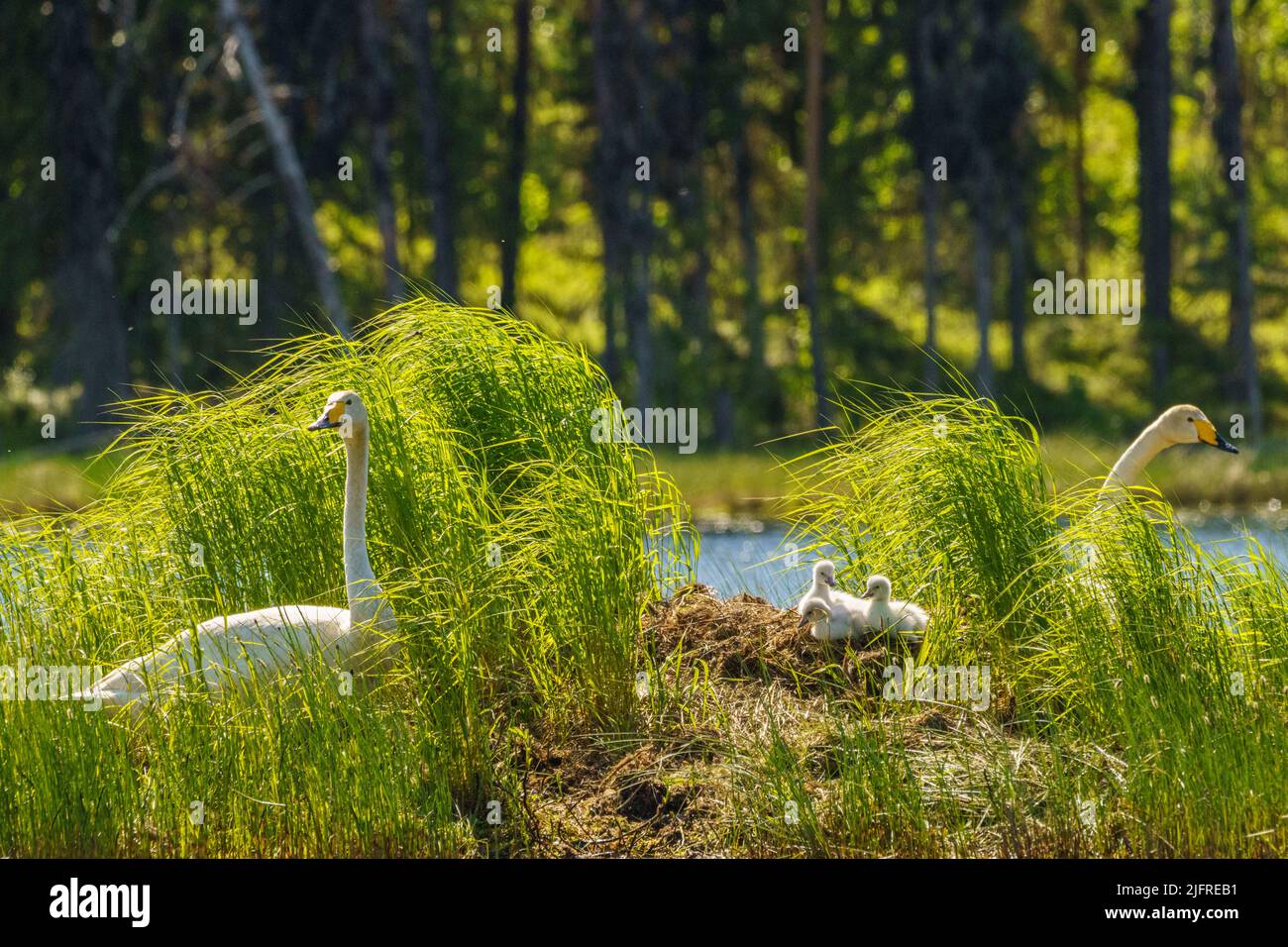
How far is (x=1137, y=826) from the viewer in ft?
23.7

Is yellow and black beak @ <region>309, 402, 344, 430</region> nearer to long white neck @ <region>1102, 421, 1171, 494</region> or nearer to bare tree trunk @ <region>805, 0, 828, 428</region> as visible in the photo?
long white neck @ <region>1102, 421, 1171, 494</region>

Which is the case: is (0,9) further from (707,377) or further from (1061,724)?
(1061,724)

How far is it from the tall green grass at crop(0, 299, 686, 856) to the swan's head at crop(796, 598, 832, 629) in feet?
2.77

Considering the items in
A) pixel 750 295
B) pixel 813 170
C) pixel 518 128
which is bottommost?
pixel 750 295

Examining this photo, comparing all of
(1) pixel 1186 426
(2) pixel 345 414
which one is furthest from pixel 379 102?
(2) pixel 345 414

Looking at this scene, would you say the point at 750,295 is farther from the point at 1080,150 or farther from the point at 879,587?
the point at 879,587

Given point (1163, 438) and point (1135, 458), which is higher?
point (1163, 438)

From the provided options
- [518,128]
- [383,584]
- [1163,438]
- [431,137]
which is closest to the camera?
[383,584]

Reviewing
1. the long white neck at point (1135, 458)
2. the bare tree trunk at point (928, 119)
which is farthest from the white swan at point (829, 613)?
the bare tree trunk at point (928, 119)

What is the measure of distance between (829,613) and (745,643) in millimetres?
628

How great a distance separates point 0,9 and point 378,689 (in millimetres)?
30755

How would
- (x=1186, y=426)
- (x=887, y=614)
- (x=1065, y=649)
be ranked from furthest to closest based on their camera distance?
(x=1186, y=426)
(x=887, y=614)
(x=1065, y=649)

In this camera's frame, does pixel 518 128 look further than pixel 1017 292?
No

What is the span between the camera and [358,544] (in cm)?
823
